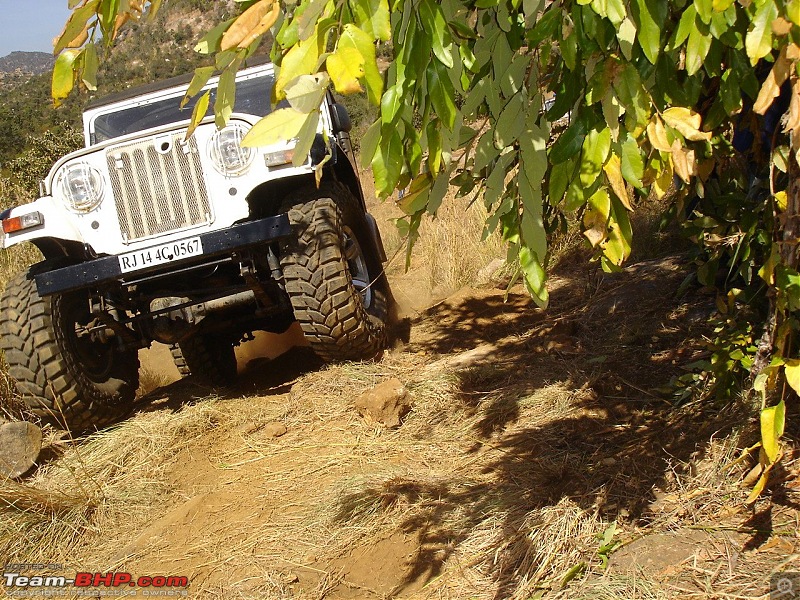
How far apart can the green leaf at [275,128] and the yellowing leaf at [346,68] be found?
66mm

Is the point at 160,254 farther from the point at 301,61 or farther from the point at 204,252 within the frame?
the point at 301,61

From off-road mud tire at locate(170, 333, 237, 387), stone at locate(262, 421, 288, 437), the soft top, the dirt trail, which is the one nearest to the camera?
the dirt trail

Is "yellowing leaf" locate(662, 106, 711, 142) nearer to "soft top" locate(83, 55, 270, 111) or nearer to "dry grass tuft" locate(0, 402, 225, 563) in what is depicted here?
"dry grass tuft" locate(0, 402, 225, 563)

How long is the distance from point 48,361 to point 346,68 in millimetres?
3520

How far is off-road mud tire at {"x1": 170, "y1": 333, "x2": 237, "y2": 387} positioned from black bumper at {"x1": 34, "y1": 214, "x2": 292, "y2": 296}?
1.30 meters

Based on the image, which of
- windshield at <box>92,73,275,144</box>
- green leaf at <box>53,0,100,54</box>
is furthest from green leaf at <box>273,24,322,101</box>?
windshield at <box>92,73,275,144</box>

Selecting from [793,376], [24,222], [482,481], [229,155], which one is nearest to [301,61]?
[793,376]

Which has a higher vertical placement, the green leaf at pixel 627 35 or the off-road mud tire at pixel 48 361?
the green leaf at pixel 627 35

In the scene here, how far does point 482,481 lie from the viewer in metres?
2.83

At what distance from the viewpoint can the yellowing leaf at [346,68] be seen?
37.1 inches

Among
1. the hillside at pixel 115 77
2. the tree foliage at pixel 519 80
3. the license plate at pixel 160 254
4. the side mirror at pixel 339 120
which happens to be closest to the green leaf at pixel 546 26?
the tree foliage at pixel 519 80

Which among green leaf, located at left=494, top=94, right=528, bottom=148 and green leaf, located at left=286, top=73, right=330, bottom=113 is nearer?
green leaf, located at left=286, top=73, right=330, bottom=113

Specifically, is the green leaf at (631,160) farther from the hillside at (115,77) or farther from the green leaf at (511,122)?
the hillside at (115,77)

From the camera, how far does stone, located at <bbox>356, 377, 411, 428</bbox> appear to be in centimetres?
362
